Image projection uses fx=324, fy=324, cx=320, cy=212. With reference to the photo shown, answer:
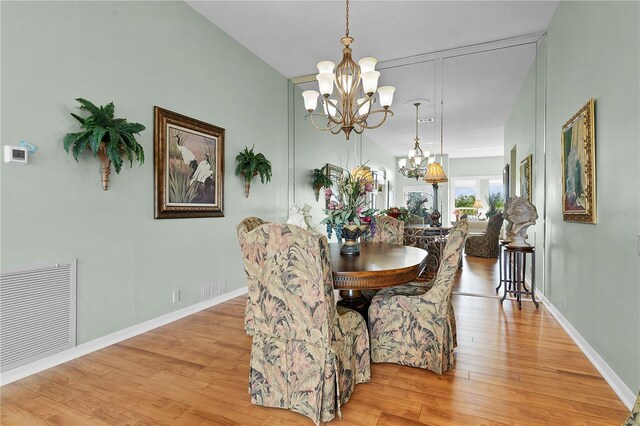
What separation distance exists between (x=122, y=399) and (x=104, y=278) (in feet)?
3.78

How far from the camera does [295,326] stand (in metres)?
1.65

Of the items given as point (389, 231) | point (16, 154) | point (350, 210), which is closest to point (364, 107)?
point (350, 210)

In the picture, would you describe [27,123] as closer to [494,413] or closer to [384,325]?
[384,325]

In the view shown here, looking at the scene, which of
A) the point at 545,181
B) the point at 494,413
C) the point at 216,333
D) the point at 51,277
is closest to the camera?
the point at 494,413

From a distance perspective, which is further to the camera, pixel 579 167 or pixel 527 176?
pixel 527 176

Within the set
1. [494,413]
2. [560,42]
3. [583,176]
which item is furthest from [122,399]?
[560,42]

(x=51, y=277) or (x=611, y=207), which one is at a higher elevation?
(x=611, y=207)

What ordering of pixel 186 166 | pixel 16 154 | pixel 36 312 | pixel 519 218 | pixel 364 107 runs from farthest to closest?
pixel 519 218
pixel 186 166
pixel 364 107
pixel 36 312
pixel 16 154

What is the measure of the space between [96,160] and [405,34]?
12.0ft

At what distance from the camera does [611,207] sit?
2.15 m

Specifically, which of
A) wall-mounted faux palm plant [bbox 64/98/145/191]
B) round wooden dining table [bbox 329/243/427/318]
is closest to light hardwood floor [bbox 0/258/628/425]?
round wooden dining table [bbox 329/243/427/318]

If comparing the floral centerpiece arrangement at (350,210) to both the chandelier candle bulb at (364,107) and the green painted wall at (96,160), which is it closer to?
the chandelier candle bulb at (364,107)

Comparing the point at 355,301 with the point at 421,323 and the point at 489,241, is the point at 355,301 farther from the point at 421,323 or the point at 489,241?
the point at 489,241

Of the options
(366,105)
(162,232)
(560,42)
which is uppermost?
(560,42)
